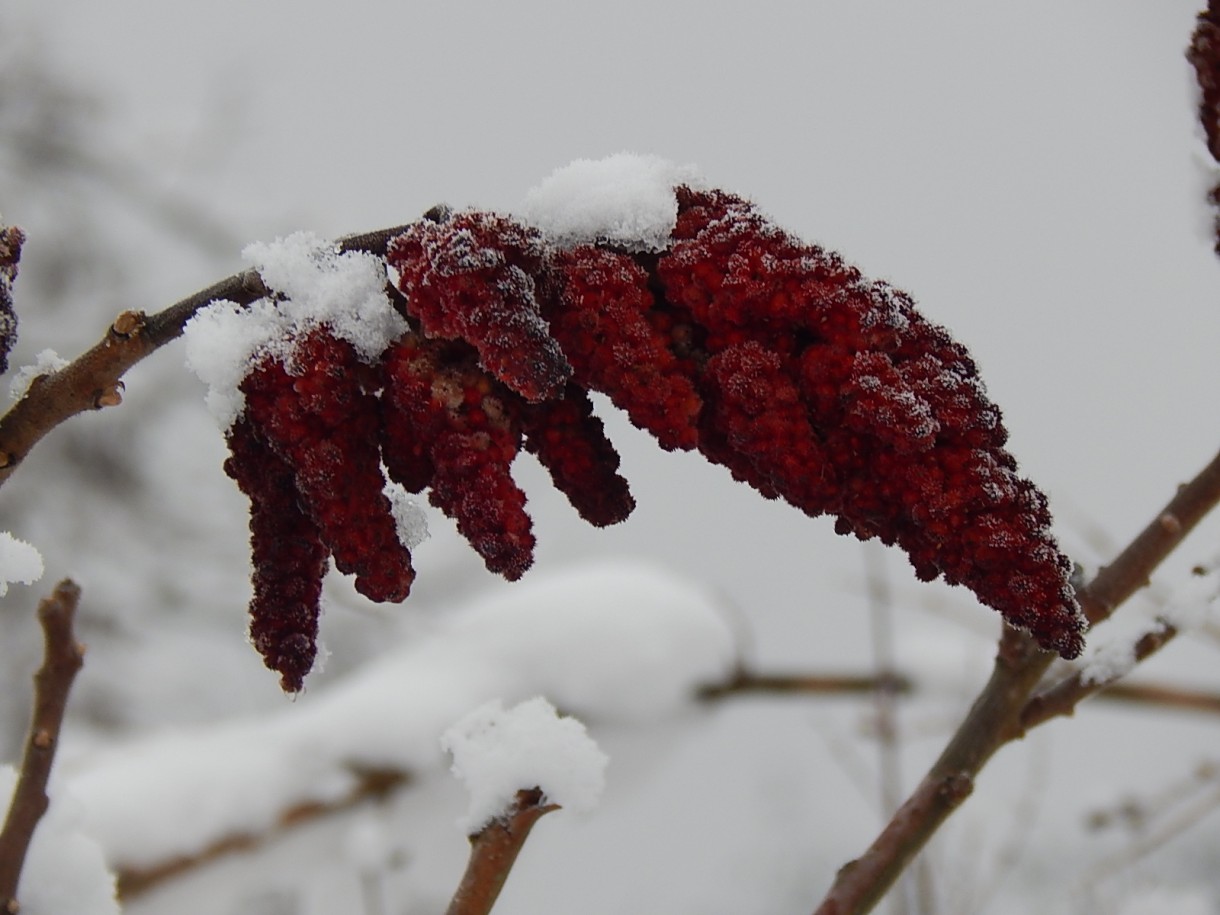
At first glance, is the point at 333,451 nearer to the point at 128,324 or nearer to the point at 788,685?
the point at 128,324

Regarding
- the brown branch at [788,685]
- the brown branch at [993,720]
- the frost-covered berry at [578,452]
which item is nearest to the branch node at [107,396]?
the frost-covered berry at [578,452]

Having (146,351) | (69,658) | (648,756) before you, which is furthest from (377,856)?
(146,351)

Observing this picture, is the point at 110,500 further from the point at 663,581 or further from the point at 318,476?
the point at 318,476

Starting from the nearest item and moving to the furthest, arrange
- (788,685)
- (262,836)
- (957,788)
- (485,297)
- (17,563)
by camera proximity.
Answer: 1. (485,297)
2. (17,563)
3. (957,788)
4. (262,836)
5. (788,685)

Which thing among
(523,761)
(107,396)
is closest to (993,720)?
(523,761)

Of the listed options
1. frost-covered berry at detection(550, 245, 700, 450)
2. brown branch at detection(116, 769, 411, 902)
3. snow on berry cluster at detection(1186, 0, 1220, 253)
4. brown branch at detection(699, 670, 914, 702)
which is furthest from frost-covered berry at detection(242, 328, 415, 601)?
brown branch at detection(699, 670, 914, 702)

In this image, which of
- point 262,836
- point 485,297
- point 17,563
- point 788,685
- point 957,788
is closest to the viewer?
point 485,297

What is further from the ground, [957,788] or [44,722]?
[44,722]

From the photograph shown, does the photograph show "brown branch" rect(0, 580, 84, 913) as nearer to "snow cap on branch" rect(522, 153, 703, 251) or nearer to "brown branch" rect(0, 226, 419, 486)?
"brown branch" rect(0, 226, 419, 486)

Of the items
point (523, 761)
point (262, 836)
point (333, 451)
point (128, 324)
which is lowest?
point (523, 761)
